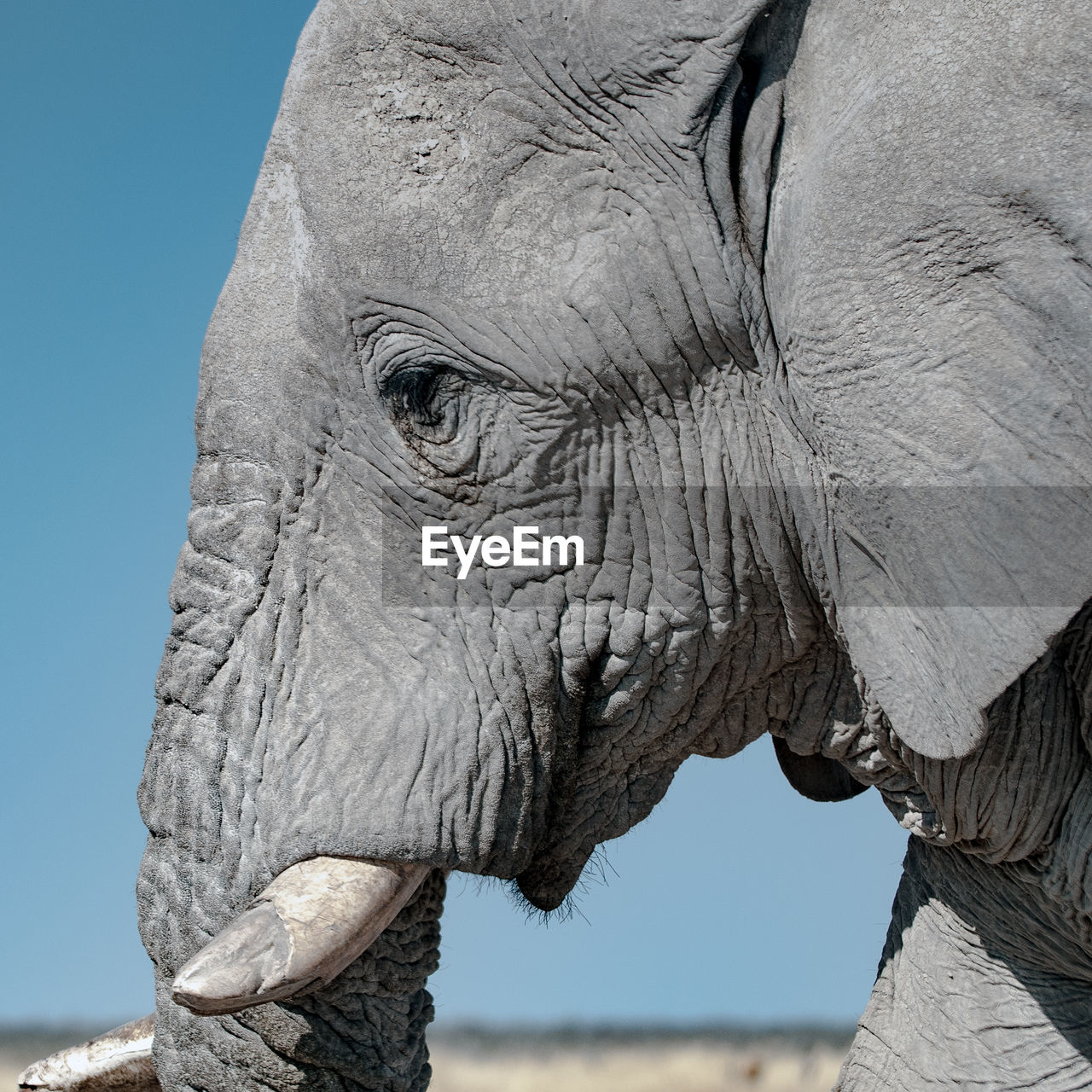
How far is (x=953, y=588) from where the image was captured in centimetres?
221

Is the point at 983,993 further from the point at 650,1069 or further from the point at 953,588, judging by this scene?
the point at 650,1069

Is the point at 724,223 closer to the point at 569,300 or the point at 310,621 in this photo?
the point at 569,300

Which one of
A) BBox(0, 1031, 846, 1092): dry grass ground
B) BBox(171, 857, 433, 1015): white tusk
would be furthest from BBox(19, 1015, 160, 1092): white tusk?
BBox(0, 1031, 846, 1092): dry grass ground

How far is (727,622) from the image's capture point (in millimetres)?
2578

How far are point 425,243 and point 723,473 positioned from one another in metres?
0.56

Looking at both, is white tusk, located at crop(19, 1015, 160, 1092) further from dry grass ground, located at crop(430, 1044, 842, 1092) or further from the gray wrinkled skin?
dry grass ground, located at crop(430, 1044, 842, 1092)

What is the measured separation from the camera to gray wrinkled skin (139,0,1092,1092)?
209 cm

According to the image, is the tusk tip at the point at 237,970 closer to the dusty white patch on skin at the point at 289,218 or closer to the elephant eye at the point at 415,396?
the elephant eye at the point at 415,396

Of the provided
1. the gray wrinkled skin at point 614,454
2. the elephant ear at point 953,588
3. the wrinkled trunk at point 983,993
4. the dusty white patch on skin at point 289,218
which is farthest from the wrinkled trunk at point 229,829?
the wrinkled trunk at point 983,993

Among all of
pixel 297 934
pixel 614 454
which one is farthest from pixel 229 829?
pixel 614 454

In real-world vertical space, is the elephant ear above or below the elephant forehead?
below

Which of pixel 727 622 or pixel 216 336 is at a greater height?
pixel 216 336

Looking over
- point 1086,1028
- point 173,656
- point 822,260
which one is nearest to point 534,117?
point 822,260

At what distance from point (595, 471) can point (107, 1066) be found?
56.9 inches
